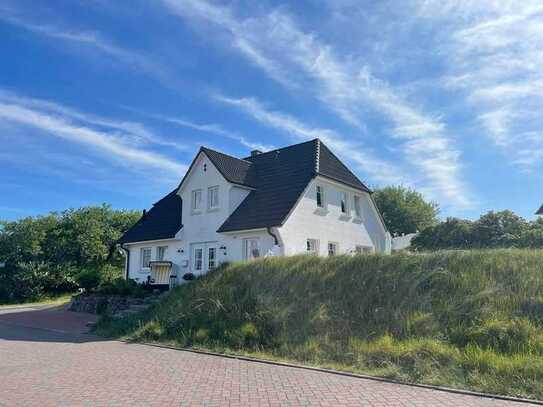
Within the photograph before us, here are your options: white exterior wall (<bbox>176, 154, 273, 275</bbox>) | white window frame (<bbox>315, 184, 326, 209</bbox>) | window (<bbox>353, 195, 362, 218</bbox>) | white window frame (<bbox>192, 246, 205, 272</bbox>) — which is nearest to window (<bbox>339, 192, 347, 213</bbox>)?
window (<bbox>353, 195, 362, 218</bbox>)

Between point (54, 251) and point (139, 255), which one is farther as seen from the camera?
point (54, 251)

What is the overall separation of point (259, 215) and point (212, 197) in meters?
3.69

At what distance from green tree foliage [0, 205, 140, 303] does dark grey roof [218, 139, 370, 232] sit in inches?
616

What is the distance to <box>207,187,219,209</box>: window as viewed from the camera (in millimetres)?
22684

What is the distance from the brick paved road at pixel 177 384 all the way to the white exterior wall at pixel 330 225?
9682 mm

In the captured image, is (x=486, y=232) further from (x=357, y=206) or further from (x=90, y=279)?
(x=90, y=279)

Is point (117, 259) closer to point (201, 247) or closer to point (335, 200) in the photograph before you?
point (201, 247)

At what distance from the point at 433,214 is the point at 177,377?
2040 inches

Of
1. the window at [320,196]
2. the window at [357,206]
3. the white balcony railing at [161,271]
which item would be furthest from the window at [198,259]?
the window at [357,206]

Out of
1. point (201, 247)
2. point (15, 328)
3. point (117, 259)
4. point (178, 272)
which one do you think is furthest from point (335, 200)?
point (117, 259)

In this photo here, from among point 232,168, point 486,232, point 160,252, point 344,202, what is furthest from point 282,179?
point 486,232

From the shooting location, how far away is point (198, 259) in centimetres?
2284

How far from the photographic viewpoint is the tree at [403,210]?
5288 cm

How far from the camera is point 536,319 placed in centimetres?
955
